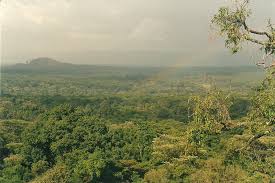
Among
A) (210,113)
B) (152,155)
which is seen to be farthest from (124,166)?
(210,113)

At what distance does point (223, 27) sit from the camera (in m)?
12.9

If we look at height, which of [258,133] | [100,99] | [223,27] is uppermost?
[223,27]

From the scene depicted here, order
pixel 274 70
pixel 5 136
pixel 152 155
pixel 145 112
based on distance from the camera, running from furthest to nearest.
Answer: pixel 145 112 < pixel 5 136 < pixel 152 155 < pixel 274 70

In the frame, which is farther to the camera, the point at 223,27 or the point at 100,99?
the point at 100,99

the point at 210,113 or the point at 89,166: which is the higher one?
the point at 210,113

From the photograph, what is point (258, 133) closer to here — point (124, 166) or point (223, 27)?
point (223, 27)

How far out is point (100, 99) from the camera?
149m

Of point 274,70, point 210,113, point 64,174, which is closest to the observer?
point 274,70

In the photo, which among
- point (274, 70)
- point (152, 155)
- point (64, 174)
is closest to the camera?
point (274, 70)

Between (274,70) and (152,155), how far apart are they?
38.9 m

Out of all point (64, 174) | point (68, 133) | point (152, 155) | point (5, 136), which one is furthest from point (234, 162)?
point (5, 136)

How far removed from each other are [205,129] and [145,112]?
106 meters

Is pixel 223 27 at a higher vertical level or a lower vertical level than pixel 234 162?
higher

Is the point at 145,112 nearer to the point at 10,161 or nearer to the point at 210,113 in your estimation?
the point at 10,161
